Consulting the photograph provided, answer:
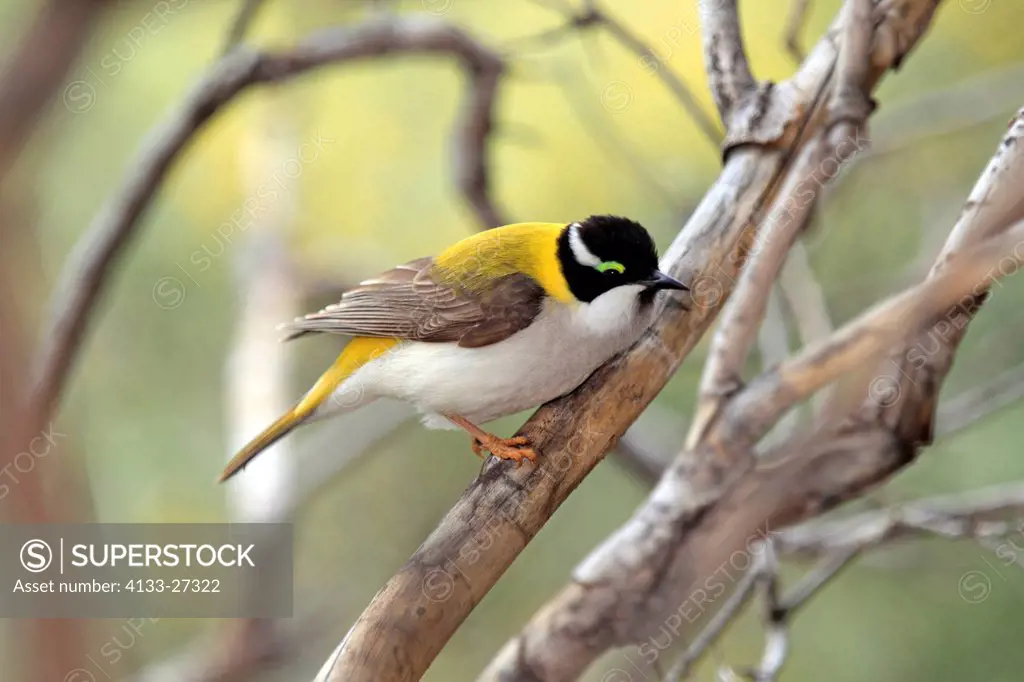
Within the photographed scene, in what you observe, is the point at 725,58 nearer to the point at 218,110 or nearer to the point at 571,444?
the point at 571,444

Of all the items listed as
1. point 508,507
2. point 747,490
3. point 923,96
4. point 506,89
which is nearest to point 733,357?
point 747,490

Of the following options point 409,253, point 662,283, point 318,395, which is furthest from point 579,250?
point 409,253

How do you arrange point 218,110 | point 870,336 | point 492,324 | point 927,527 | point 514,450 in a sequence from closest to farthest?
point 514,450 → point 870,336 → point 492,324 → point 927,527 → point 218,110

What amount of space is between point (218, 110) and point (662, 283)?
1158 millimetres

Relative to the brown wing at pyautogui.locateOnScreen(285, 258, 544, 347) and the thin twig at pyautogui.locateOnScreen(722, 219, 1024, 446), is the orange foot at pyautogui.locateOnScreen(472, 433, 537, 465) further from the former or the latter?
the thin twig at pyautogui.locateOnScreen(722, 219, 1024, 446)

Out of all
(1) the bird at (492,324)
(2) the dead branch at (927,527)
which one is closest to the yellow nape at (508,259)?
(1) the bird at (492,324)

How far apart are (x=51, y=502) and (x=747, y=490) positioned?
996 mm

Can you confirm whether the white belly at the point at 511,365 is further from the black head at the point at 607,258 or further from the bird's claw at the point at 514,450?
the bird's claw at the point at 514,450

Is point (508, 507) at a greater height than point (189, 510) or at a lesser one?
lesser

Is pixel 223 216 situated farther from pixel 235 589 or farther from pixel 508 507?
pixel 508 507

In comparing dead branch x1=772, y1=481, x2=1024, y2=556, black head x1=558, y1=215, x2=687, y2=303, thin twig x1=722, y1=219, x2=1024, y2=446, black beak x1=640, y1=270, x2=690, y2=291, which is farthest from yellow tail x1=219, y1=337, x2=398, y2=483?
dead branch x1=772, y1=481, x2=1024, y2=556

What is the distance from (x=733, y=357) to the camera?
1.54 meters

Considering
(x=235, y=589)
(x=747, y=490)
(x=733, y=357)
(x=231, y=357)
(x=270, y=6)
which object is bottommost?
(x=747, y=490)

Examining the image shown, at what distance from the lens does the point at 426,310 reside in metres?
1.51
